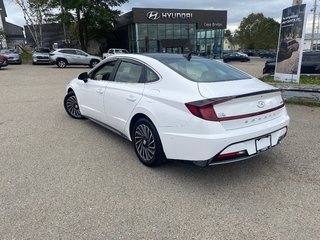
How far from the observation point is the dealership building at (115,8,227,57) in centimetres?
3734

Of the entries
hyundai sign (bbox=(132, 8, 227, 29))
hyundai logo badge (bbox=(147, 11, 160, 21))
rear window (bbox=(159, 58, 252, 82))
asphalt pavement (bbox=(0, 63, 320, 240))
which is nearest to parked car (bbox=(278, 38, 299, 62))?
asphalt pavement (bbox=(0, 63, 320, 240))

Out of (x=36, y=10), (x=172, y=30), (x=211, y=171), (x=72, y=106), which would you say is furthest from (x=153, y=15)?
(x=211, y=171)

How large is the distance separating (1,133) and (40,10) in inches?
1221

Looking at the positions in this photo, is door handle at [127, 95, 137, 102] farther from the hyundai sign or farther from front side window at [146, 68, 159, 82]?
the hyundai sign

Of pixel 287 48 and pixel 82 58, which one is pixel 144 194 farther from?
pixel 82 58

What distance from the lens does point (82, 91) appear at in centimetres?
523

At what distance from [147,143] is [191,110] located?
0.97m

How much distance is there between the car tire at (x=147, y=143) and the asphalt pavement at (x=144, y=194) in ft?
0.50

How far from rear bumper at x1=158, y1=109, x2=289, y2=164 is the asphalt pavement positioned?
0.45 m

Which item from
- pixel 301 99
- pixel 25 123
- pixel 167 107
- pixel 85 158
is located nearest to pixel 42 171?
pixel 85 158

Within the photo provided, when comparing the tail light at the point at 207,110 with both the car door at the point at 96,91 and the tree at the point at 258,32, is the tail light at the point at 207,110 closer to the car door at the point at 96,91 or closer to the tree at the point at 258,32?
the car door at the point at 96,91

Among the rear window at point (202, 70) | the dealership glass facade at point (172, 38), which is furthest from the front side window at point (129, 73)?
the dealership glass facade at point (172, 38)

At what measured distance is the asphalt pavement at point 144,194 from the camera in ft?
8.01

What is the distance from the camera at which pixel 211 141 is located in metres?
2.78
